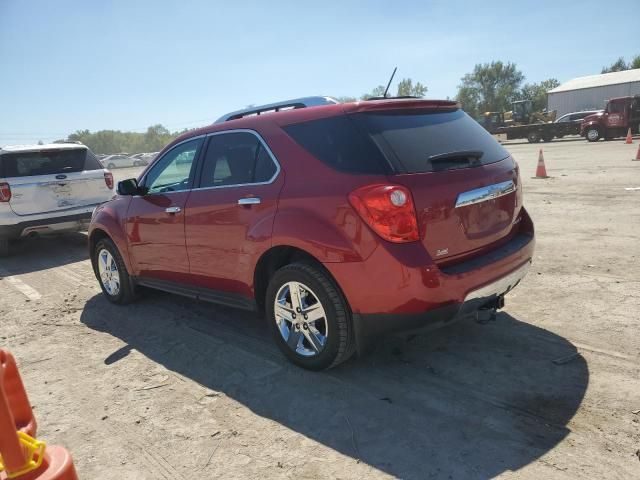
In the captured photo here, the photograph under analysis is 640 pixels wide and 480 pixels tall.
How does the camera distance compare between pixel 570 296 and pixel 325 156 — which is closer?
pixel 325 156

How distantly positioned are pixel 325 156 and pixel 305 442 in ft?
5.72

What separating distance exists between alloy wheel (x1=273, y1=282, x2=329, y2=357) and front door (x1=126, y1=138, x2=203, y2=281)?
1.28m

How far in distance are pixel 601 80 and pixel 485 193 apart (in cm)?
5837

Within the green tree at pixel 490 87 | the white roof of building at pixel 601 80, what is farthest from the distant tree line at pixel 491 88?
the white roof of building at pixel 601 80

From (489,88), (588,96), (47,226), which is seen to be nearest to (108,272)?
(47,226)

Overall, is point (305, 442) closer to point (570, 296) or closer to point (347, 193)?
point (347, 193)

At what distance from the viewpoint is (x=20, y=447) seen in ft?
5.51

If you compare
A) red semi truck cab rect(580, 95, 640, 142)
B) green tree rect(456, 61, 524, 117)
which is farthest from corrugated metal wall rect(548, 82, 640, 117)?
green tree rect(456, 61, 524, 117)

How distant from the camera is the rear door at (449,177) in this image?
9.59 feet

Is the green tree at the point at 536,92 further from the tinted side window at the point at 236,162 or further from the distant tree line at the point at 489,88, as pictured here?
the tinted side window at the point at 236,162

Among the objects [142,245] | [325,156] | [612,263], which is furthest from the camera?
[612,263]

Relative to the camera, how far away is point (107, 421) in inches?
122

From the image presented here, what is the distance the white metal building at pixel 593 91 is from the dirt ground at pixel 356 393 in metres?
51.4

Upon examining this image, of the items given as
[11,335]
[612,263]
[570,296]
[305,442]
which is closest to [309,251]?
[305,442]
